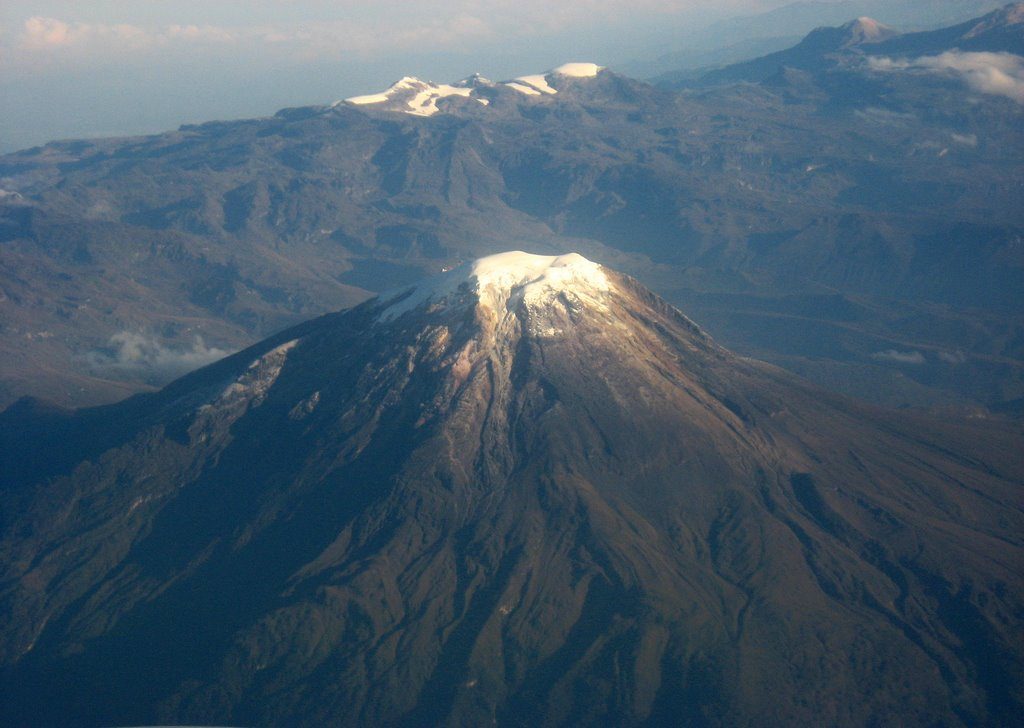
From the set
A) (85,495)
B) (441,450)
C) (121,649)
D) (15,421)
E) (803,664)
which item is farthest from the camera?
(15,421)

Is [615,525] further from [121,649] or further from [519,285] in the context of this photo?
[121,649]

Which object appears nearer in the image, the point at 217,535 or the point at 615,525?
the point at 615,525

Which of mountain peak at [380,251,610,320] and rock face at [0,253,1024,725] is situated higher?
mountain peak at [380,251,610,320]

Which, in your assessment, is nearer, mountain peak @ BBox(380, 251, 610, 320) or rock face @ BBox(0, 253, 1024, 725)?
rock face @ BBox(0, 253, 1024, 725)

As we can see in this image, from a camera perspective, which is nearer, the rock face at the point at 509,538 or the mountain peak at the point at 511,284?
the rock face at the point at 509,538

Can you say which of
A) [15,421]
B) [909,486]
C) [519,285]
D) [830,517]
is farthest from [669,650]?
[15,421]
